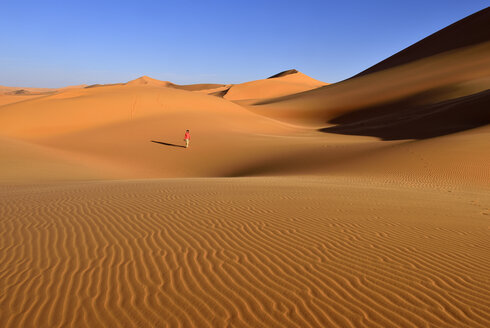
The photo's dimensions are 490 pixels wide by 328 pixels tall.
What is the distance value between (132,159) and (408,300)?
68.1 ft

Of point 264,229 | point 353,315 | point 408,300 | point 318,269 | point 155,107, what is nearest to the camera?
point 353,315

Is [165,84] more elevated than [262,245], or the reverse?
[165,84]

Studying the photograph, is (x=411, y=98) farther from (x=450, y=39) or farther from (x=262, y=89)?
(x=262, y=89)

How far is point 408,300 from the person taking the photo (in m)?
3.99

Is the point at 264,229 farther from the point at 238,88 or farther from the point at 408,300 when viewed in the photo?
the point at 238,88

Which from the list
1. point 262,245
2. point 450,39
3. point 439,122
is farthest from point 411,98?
point 262,245

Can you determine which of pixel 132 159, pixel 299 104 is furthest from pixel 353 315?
pixel 299 104

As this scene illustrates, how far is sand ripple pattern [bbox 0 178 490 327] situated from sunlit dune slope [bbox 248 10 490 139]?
2258 centimetres

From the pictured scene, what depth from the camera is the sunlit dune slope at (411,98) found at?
29853 mm

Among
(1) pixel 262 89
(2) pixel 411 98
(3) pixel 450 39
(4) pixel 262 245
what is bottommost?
(4) pixel 262 245

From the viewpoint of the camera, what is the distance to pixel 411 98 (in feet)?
150

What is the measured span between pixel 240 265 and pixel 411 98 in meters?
46.4

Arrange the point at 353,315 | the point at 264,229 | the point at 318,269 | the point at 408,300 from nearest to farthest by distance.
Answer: the point at 353,315
the point at 408,300
the point at 318,269
the point at 264,229

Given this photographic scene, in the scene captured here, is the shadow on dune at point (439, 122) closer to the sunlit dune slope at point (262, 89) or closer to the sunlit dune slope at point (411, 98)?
the sunlit dune slope at point (411, 98)
